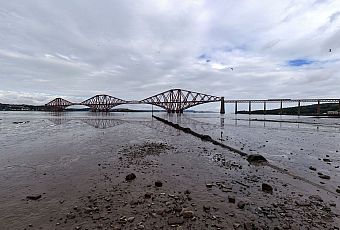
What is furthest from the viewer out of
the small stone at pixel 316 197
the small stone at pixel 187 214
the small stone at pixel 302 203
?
the small stone at pixel 316 197

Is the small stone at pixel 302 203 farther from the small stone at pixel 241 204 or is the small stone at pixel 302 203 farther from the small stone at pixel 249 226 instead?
the small stone at pixel 249 226

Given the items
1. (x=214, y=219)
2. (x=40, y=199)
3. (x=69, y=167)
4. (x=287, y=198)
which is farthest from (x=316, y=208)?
(x=69, y=167)

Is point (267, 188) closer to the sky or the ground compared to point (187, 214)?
closer to the ground

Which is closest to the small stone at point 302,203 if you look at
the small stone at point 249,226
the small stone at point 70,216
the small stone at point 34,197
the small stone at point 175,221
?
the small stone at point 249,226

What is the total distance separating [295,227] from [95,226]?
6594mm

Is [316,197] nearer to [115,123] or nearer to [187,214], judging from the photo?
[187,214]

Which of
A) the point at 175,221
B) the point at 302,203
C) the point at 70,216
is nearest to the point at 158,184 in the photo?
the point at 175,221

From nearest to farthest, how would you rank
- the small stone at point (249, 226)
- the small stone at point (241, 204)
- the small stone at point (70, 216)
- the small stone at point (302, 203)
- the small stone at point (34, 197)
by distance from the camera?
1. the small stone at point (249, 226)
2. the small stone at point (70, 216)
3. the small stone at point (241, 204)
4. the small stone at point (302, 203)
5. the small stone at point (34, 197)

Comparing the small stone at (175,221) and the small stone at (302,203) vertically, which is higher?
the small stone at (175,221)

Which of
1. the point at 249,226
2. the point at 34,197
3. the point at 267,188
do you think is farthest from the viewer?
the point at 267,188

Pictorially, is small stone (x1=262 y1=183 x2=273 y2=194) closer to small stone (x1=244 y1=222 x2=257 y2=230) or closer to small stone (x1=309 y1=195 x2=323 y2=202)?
small stone (x1=309 y1=195 x2=323 y2=202)

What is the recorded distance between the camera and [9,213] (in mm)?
8164

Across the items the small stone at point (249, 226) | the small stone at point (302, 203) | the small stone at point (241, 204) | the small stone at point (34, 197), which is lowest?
the small stone at point (302, 203)

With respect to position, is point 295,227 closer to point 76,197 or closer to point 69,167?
point 76,197
